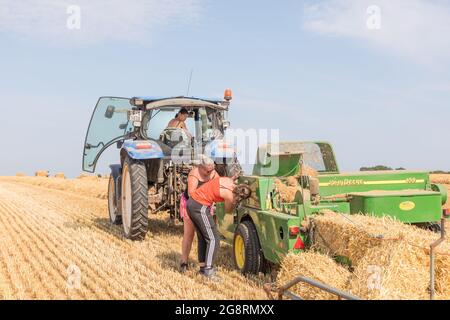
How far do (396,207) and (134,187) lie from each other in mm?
4342

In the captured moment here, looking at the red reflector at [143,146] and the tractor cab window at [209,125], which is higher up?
the tractor cab window at [209,125]

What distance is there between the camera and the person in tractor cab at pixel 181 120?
9328mm

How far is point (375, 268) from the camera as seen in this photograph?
4.45 m

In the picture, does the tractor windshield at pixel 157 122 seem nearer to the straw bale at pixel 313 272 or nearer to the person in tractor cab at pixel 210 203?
the person in tractor cab at pixel 210 203

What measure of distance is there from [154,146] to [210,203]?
284 centimetres

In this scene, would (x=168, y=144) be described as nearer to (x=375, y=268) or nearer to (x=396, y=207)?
(x=396, y=207)

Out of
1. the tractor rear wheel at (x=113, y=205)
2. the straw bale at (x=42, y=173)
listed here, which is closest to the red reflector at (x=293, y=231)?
the tractor rear wheel at (x=113, y=205)

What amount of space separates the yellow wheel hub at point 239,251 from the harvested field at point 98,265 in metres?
0.13

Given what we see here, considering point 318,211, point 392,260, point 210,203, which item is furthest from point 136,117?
point 392,260

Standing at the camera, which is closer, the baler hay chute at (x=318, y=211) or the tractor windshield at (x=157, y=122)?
the baler hay chute at (x=318, y=211)

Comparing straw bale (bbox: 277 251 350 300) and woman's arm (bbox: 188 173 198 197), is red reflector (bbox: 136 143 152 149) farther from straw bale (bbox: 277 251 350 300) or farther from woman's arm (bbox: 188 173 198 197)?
straw bale (bbox: 277 251 350 300)

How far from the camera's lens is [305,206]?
5.60 metres

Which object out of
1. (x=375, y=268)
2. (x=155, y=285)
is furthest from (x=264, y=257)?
(x=375, y=268)
